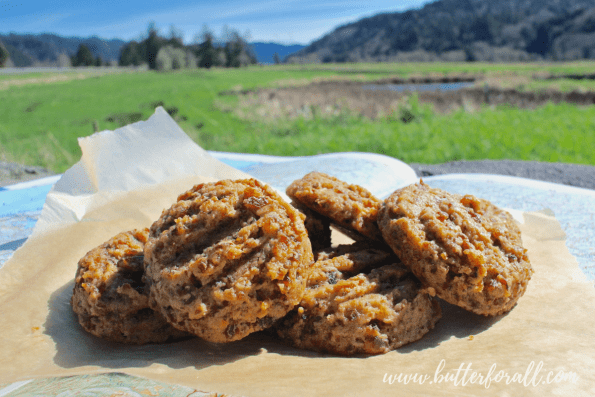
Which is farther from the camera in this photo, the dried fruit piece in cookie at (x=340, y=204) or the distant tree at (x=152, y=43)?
the distant tree at (x=152, y=43)

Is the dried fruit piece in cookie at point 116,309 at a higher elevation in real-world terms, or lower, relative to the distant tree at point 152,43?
lower

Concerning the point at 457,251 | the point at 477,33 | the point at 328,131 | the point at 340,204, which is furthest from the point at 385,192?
the point at 477,33

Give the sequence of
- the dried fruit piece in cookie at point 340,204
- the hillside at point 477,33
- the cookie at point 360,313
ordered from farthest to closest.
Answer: the hillside at point 477,33 → the dried fruit piece in cookie at point 340,204 → the cookie at point 360,313

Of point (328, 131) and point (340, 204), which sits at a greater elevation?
point (340, 204)

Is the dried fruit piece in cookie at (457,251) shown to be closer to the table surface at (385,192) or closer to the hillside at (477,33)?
the table surface at (385,192)

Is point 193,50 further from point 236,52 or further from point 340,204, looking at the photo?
point 340,204

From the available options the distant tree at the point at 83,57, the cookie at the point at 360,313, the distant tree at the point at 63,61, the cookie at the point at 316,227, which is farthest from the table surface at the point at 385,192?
the distant tree at the point at 63,61

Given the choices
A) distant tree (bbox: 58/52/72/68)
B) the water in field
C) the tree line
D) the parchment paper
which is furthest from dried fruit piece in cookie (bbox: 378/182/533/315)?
distant tree (bbox: 58/52/72/68)
